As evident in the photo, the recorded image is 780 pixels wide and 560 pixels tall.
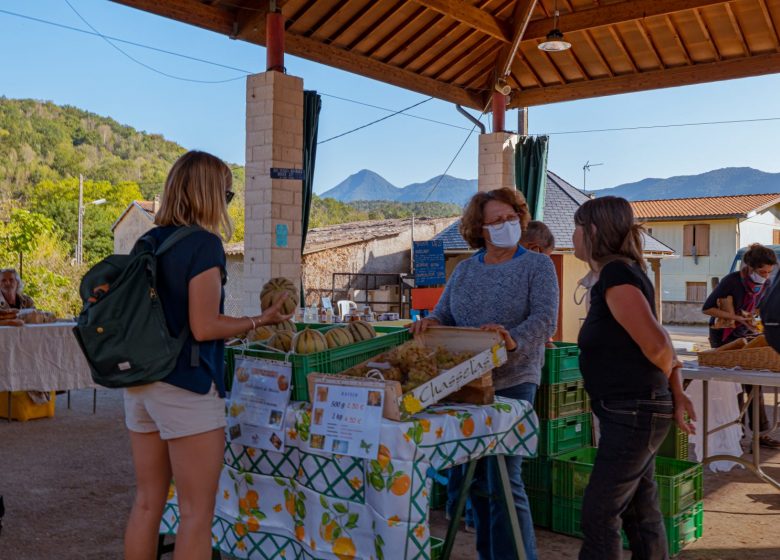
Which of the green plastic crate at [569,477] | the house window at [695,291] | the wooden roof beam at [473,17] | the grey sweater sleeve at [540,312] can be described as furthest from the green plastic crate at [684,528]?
the house window at [695,291]

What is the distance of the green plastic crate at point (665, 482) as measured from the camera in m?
3.71

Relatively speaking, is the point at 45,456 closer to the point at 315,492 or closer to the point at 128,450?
the point at 128,450

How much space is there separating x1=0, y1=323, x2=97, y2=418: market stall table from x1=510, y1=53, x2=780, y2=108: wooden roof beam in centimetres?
764

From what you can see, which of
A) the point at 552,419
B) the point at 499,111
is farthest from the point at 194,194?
the point at 499,111

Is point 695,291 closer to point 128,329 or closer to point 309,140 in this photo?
point 309,140

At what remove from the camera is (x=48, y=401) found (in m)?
7.38

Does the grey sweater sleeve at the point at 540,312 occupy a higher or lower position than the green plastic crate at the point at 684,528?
higher

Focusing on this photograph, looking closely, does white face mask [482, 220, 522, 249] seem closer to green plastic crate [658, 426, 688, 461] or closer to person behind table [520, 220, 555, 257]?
person behind table [520, 220, 555, 257]

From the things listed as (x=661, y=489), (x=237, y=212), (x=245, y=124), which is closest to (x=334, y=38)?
(x=245, y=124)

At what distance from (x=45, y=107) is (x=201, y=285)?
73871mm

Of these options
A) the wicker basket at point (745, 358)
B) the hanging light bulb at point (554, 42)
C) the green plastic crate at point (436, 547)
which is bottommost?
the green plastic crate at point (436, 547)

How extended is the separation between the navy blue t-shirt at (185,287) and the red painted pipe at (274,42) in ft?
18.3

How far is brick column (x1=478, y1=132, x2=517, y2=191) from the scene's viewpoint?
11.4 meters

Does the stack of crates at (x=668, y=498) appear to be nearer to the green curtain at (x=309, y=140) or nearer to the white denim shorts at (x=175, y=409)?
the white denim shorts at (x=175, y=409)
